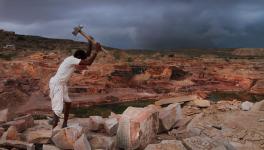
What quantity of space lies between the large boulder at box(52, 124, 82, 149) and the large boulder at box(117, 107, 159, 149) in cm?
83

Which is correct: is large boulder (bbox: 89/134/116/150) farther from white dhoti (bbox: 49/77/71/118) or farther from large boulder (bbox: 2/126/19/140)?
large boulder (bbox: 2/126/19/140)

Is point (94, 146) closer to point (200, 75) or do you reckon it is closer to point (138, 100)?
point (138, 100)

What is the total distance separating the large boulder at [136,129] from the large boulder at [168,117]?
0.65m

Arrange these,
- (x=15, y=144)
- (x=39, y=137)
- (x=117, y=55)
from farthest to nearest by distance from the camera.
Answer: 1. (x=117, y=55)
2. (x=39, y=137)
3. (x=15, y=144)

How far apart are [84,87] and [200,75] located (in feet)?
27.0

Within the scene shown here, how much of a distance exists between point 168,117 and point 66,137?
256 cm

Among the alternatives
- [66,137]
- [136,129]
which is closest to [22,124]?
[66,137]

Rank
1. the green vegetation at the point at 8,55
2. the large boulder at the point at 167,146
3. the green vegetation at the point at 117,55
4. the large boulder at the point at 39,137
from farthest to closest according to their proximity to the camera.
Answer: the green vegetation at the point at 117,55 → the green vegetation at the point at 8,55 → the large boulder at the point at 39,137 → the large boulder at the point at 167,146

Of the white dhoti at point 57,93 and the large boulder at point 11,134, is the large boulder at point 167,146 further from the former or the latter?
the large boulder at point 11,134

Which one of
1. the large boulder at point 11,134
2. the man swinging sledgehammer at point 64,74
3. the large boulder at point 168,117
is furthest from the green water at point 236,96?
the large boulder at point 11,134

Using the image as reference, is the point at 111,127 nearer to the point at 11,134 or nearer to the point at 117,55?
the point at 11,134

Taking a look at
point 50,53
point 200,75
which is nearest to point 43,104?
point 50,53

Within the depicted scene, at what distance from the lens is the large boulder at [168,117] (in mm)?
9922

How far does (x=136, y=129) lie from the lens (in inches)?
350
